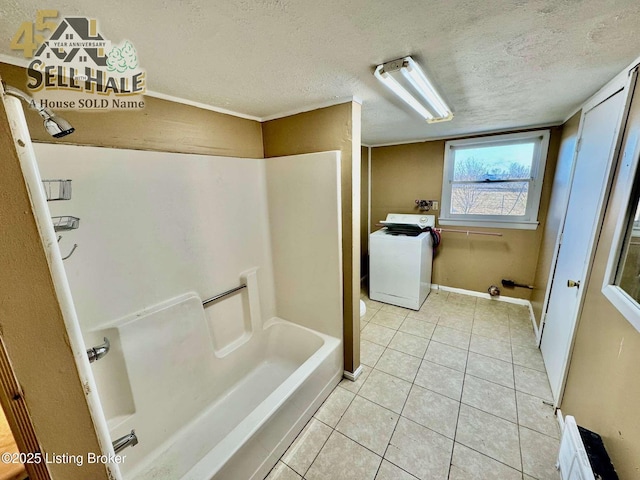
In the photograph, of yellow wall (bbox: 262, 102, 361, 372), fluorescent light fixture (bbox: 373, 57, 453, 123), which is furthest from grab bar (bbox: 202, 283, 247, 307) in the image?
fluorescent light fixture (bbox: 373, 57, 453, 123)

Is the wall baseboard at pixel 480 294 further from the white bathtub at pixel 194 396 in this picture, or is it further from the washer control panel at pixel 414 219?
the white bathtub at pixel 194 396

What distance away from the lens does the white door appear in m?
1.42

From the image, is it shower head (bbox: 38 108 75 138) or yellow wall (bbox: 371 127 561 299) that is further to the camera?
yellow wall (bbox: 371 127 561 299)

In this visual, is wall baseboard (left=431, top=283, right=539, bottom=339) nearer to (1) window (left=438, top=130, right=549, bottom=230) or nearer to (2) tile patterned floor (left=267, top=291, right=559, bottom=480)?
(2) tile patterned floor (left=267, top=291, right=559, bottom=480)

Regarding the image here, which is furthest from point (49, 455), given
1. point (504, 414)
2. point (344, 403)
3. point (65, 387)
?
point (504, 414)

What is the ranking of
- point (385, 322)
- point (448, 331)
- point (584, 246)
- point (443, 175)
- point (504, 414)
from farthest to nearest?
point (443, 175) → point (385, 322) → point (448, 331) → point (504, 414) → point (584, 246)

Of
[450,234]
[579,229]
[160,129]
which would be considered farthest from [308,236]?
[450,234]

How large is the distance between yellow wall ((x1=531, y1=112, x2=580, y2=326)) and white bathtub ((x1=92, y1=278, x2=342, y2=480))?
2.16 meters

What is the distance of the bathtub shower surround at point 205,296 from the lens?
1251 mm

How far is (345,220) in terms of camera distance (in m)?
1.82

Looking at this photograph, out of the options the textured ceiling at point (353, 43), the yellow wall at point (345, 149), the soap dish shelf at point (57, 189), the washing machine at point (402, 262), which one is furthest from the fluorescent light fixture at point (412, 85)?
the washing machine at point (402, 262)

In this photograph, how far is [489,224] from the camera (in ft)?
10.2

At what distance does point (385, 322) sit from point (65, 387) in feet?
9.26

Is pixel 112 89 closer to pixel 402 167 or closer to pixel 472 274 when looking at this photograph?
pixel 402 167
